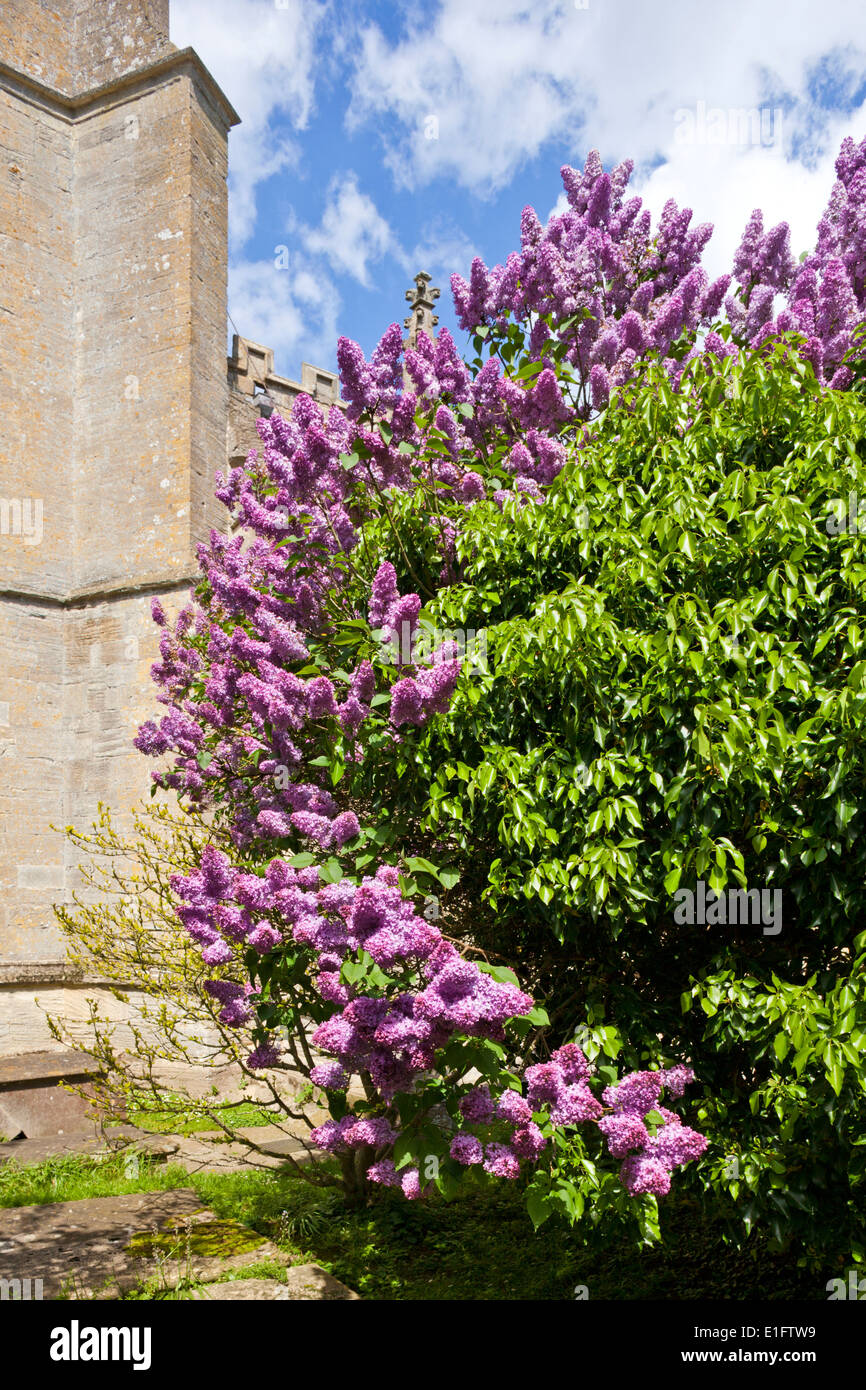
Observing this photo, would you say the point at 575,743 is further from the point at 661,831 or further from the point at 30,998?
the point at 30,998

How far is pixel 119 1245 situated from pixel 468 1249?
2182 mm

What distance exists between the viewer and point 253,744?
15.1ft

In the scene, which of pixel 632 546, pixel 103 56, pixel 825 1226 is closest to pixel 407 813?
pixel 632 546

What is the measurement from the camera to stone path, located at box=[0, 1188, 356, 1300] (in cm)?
528

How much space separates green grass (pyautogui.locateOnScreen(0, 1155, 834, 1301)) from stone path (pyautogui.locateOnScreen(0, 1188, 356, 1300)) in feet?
0.64

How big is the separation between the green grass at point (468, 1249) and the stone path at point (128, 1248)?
0.19 m

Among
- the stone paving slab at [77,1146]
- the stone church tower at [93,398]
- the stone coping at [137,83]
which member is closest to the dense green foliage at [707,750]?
the stone paving slab at [77,1146]

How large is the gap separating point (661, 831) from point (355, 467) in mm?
2457

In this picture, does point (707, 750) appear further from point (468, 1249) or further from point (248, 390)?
point (248, 390)

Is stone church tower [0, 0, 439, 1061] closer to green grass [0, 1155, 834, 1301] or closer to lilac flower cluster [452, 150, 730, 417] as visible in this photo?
green grass [0, 1155, 834, 1301]

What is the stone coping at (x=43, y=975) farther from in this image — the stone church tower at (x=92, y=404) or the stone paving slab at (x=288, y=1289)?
the stone paving slab at (x=288, y=1289)

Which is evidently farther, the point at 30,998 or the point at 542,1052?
the point at 30,998

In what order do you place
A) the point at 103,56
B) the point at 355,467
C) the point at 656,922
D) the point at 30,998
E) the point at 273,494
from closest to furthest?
the point at 656,922 → the point at 355,467 → the point at 273,494 → the point at 30,998 → the point at 103,56

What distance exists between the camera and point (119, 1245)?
19.7 feet
